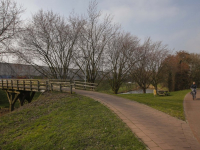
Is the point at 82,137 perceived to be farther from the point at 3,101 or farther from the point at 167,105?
the point at 3,101

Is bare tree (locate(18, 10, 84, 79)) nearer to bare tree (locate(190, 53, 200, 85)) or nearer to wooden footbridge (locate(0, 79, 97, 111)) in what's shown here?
wooden footbridge (locate(0, 79, 97, 111))

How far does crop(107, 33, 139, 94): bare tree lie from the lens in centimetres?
2122

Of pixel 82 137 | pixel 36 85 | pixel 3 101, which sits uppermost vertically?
pixel 36 85

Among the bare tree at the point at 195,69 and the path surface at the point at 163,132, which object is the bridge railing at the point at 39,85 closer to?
the path surface at the point at 163,132

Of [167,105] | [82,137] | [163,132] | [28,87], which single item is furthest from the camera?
[28,87]

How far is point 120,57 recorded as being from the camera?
70.9 ft

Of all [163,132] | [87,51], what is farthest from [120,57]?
[163,132]

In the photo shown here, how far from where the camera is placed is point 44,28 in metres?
18.7

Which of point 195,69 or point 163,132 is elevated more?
point 195,69

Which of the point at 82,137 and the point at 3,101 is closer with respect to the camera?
the point at 82,137

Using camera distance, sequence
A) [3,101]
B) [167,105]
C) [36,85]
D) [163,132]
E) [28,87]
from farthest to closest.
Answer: [3,101] < [36,85] < [28,87] < [167,105] < [163,132]

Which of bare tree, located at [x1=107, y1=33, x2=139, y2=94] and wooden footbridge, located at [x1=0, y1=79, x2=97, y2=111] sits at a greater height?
bare tree, located at [x1=107, y1=33, x2=139, y2=94]

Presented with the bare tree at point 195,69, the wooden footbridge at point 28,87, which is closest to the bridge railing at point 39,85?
the wooden footbridge at point 28,87

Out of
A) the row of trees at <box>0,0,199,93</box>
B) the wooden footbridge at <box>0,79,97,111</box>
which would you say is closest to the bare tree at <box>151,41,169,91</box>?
the row of trees at <box>0,0,199,93</box>
